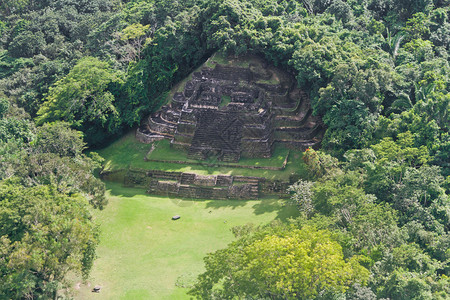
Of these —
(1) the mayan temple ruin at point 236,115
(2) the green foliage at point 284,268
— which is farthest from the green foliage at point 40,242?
(1) the mayan temple ruin at point 236,115

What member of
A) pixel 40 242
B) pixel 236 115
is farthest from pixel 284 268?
pixel 236 115

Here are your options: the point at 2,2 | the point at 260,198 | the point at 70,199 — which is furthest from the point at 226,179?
the point at 2,2

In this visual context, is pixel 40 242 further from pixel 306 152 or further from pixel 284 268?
pixel 306 152

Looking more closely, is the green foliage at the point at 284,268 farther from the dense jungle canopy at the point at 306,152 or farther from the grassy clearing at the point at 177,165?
the grassy clearing at the point at 177,165

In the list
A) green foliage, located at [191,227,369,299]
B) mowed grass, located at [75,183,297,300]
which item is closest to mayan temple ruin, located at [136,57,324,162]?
mowed grass, located at [75,183,297,300]

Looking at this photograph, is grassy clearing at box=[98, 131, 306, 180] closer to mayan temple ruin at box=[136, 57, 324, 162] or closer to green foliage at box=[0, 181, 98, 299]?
mayan temple ruin at box=[136, 57, 324, 162]

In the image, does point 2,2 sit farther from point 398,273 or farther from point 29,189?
point 398,273
